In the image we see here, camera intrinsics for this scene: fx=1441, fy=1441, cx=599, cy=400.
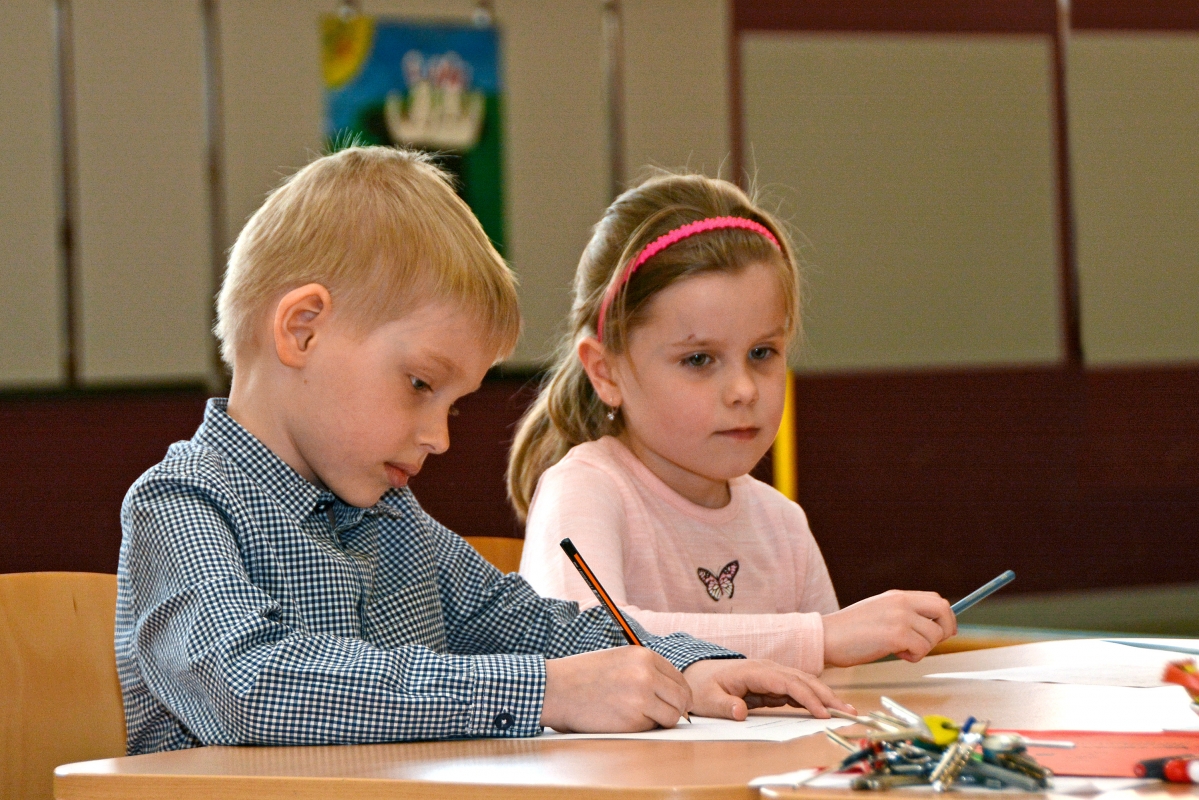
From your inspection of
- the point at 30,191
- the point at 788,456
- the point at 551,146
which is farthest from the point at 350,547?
the point at 551,146

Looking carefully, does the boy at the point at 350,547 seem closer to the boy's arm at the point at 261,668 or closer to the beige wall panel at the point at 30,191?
the boy's arm at the point at 261,668

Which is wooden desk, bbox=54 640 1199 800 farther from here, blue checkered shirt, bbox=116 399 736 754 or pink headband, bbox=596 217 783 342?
pink headband, bbox=596 217 783 342

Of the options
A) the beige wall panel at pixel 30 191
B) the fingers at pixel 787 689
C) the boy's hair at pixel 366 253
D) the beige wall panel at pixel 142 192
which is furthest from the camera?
the beige wall panel at pixel 142 192

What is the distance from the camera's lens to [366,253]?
1.12 metres

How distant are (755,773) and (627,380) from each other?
0.91 metres

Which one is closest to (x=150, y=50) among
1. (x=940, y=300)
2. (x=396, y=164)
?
(x=940, y=300)

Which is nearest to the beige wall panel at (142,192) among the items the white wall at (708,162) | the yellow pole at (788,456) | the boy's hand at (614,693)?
the white wall at (708,162)

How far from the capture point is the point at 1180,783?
685 millimetres

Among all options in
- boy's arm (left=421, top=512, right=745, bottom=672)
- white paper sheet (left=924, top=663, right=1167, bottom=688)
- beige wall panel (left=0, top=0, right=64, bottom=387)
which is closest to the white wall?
beige wall panel (left=0, top=0, right=64, bottom=387)

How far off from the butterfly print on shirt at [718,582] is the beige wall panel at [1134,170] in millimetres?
4478

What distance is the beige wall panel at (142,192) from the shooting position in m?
4.60

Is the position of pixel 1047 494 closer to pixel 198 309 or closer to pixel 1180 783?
pixel 198 309

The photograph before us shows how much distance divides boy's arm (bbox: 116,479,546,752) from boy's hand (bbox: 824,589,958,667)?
393 mm

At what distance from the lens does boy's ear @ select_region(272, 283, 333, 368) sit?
111 centimetres
